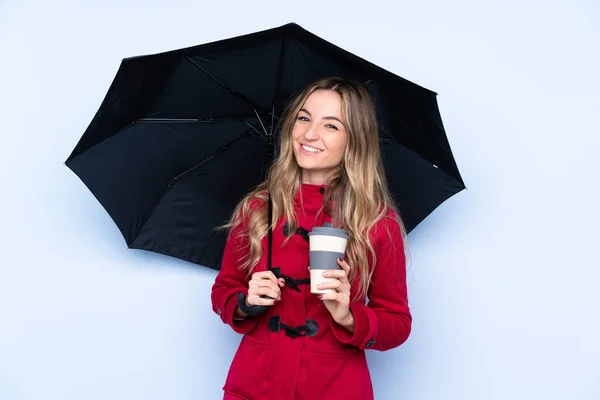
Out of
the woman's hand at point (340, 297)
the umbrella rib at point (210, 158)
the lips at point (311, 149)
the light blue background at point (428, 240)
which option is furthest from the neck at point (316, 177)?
the light blue background at point (428, 240)

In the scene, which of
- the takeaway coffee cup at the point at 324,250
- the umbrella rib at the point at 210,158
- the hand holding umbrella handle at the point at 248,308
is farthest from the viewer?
the umbrella rib at the point at 210,158

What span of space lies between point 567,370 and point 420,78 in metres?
1.73

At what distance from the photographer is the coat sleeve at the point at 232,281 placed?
2799mm

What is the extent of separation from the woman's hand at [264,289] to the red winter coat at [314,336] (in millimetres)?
209

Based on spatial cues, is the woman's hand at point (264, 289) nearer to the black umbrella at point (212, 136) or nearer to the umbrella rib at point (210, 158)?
the black umbrella at point (212, 136)

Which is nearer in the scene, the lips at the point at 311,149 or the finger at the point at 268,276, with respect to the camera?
the finger at the point at 268,276

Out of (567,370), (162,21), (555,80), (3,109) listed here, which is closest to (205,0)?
(162,21)

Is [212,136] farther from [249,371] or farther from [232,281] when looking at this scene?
[249,371]

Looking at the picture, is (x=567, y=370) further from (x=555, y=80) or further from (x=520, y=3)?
(x=520, y=3)

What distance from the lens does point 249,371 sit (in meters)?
2.72

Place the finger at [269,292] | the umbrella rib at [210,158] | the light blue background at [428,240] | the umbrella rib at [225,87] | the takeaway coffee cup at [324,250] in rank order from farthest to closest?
the light blue background at [428,240] → the umbrella rib at [210,158] → the umbrella rib at [225,87] → the finger at [269,292] → the takeaway coffee cup at [324,250]

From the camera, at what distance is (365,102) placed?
2.90 meters

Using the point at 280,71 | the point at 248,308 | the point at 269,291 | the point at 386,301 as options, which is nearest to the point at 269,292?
the point at 269,291

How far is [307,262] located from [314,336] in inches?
11.9
